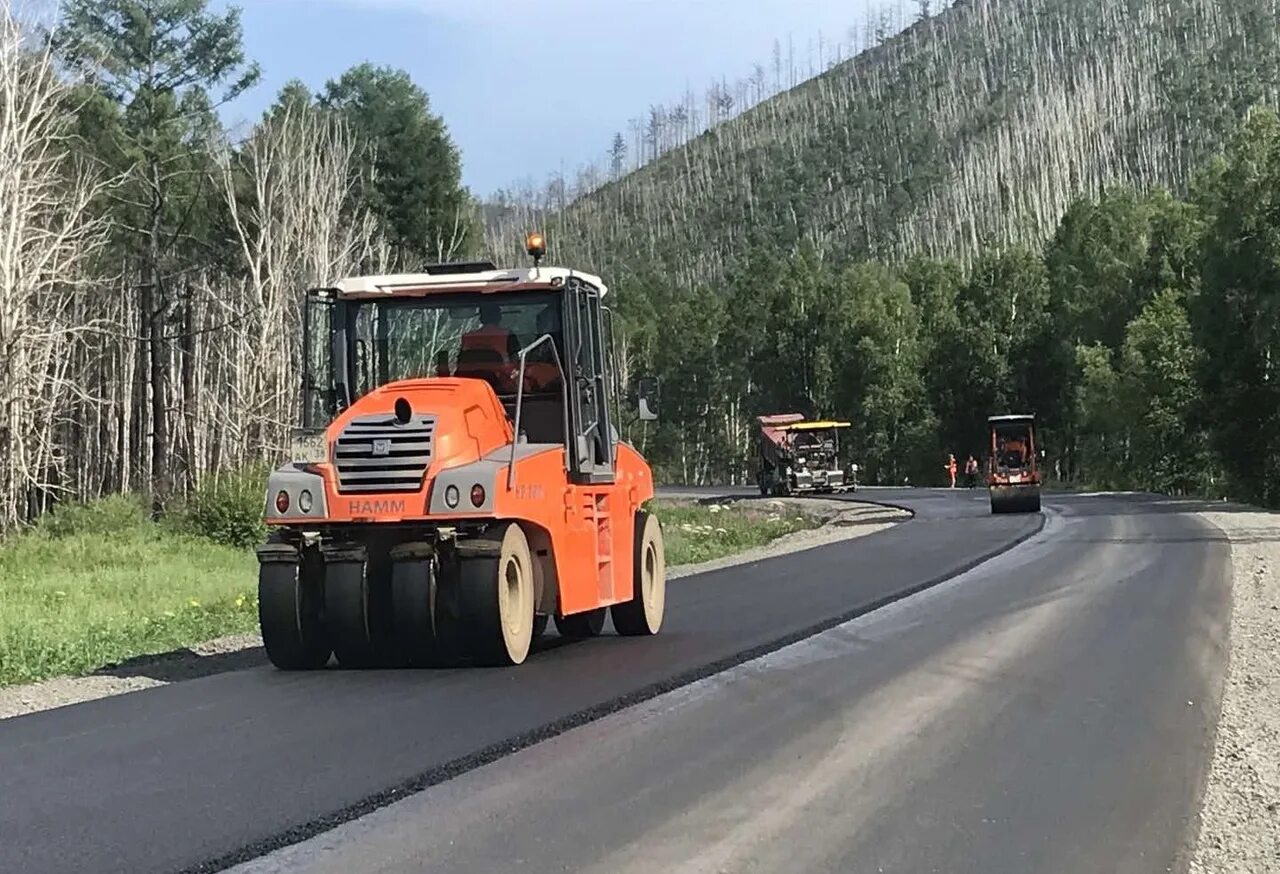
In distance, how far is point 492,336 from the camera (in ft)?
43.9

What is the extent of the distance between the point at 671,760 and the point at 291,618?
4.61 meters

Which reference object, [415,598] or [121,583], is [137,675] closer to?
[415,598]

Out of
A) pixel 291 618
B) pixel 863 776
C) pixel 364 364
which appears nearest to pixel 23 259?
pixel 364 364

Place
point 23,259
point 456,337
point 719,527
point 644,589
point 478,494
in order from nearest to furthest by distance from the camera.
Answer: point 478,494, point 456,337, point 644,589, point 23,259, point 719,527

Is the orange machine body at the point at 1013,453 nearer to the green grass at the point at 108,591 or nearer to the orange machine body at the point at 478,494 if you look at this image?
the green grass at the point at 108,591

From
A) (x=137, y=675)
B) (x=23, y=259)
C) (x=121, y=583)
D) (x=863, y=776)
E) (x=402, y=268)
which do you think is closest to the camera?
(x=863, y=776)

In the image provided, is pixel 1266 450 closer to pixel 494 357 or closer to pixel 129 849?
pixel 494 357

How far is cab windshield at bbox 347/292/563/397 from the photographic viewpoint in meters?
13.3

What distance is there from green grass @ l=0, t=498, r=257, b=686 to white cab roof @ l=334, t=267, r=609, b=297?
403 centimetres

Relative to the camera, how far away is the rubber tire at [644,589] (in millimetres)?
14609

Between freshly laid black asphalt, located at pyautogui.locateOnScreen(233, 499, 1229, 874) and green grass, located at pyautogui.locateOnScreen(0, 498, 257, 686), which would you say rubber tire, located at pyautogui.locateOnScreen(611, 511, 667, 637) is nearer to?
freshly laid black asphalt, located at pyautogui.locateOnScreen(233, 499, 1229, 874)

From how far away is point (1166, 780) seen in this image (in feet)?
26.3

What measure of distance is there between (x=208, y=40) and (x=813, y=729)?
148 feet

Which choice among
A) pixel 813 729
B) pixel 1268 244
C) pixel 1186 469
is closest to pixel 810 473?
pixel 1186 469
